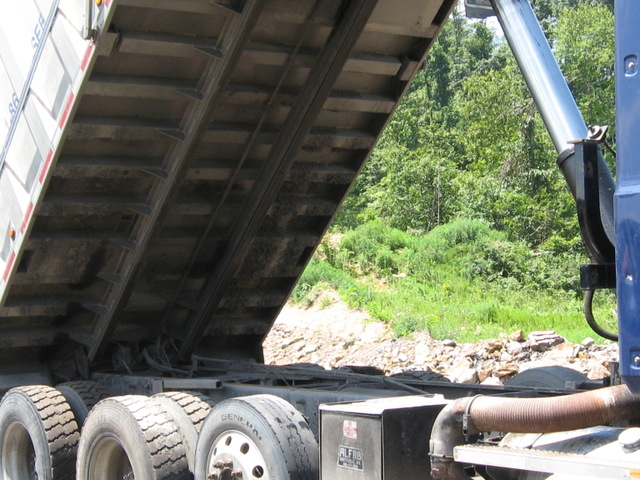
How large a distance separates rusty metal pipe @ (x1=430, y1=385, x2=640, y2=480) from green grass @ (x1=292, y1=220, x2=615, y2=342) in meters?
10.9

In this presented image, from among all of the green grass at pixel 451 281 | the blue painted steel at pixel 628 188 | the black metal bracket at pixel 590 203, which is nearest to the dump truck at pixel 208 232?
the black metal bracket at pixel 590 203

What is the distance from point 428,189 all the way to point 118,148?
20.4 metres

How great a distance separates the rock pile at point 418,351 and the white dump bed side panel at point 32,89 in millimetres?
3552

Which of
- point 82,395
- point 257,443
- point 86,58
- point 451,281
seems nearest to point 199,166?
point 86,58

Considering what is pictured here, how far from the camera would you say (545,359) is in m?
11.0

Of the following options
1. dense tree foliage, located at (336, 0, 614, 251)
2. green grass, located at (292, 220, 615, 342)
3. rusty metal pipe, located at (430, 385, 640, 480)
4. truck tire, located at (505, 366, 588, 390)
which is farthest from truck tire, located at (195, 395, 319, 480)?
dense tree foliage, located at (336, 0, 614, 251)

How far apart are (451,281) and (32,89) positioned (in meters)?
14.7

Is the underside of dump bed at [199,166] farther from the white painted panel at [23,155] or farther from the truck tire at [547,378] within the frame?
the truck tire at [547,378]

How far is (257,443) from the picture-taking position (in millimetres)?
4859

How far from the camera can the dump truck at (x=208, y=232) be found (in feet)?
14.2

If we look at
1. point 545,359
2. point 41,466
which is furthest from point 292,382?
point 545,359

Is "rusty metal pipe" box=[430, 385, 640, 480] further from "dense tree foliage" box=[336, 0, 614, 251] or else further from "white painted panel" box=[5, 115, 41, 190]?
"dense tree foliage" box=[336, 0, 614, 251]

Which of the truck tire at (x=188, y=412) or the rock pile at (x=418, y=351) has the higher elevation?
the rock pile at (x=418, y=351)

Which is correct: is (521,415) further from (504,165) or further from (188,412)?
(504,165)
